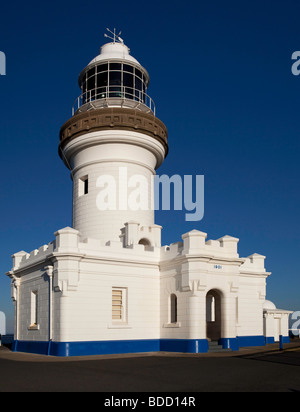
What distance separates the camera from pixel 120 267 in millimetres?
22844

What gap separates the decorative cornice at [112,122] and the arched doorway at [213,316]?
1019 cm

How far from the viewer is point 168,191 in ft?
95.1

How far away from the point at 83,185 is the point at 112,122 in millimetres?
4475

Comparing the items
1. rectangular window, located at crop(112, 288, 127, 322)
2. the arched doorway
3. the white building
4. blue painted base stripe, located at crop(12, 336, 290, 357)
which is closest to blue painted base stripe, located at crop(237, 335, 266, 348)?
the white building

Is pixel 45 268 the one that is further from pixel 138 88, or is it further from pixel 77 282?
pixel 138 88

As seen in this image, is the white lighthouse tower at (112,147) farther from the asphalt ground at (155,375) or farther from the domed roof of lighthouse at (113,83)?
the asphalt ground at (155,375)

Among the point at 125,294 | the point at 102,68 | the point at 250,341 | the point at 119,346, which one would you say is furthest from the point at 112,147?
the point at 250,341

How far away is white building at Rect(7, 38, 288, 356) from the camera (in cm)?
2142

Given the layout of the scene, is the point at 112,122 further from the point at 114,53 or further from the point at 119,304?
the point at 119,304

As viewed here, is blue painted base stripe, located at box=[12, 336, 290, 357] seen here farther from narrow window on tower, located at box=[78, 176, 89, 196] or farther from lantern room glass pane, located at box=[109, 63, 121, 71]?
lantern room glass pane, located at box=[109, 63, 121, 71]

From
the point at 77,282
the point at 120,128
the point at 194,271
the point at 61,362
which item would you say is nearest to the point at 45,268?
the point at 77,282

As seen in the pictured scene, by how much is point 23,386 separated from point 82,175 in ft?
57.4

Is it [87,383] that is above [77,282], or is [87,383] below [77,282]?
below

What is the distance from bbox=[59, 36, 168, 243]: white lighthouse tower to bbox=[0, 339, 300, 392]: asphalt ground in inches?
391
